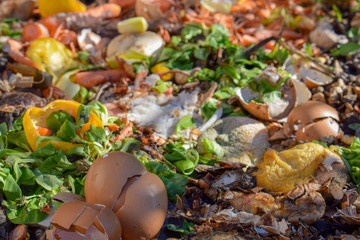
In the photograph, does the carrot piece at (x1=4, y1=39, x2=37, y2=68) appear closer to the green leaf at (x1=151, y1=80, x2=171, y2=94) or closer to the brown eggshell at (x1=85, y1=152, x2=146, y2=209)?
the green leaf at (x1=151, y1=80, x2=171, y2=94)

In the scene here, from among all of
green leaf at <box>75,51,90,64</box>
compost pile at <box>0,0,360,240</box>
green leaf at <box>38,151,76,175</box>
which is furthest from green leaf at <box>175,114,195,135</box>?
green leaf at <box>75,51,90,64</box>

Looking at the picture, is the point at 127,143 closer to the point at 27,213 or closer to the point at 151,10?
the point at 27,213

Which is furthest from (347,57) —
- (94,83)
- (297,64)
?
(94,83)

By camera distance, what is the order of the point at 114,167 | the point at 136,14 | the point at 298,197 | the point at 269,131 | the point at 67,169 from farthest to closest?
1. the point at 136,14
2. the point at 269,131
3. the point at 67,169
4. the point at 298,197
5. the point at 114,167

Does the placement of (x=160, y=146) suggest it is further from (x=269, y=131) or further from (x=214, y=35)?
(x=214, y=35)

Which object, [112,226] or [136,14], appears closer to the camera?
[112,226]

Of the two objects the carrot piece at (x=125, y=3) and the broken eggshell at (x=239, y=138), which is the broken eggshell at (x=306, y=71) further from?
the carrot piece at (x=125, y=3)
